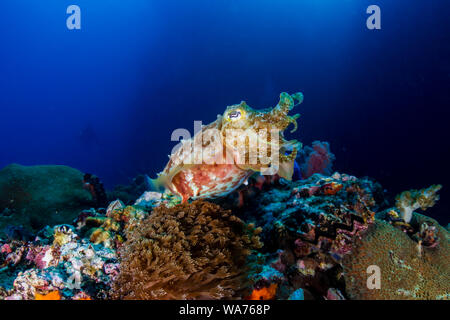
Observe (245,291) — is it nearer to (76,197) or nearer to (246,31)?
(76,197)

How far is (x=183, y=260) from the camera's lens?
303 cm

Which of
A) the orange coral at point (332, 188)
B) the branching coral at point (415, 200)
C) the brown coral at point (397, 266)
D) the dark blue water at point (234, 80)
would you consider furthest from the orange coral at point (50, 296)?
the dark blue water at point (234, 80)

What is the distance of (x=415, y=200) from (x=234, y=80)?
3691 inches

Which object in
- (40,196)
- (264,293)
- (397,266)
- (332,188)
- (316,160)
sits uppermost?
(332,188)

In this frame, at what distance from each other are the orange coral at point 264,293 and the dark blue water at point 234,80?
2691cm

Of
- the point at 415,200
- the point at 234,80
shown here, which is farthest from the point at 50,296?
the point at 234,80

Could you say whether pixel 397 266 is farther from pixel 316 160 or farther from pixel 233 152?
pixel 316 160

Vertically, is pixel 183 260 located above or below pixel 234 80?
below

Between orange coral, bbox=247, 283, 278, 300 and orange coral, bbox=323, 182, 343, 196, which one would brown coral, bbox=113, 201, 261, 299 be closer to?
orange coral, bbox=247, 283, 278, 300

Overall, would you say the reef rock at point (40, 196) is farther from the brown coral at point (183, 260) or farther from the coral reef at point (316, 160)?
the coral reef at point (316, 160)

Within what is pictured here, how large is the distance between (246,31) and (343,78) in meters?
58.9

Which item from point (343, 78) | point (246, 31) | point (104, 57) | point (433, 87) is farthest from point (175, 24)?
point (433, 87)

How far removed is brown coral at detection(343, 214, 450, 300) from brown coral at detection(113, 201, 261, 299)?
1625 mm

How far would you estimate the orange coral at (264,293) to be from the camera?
343 centimetres
